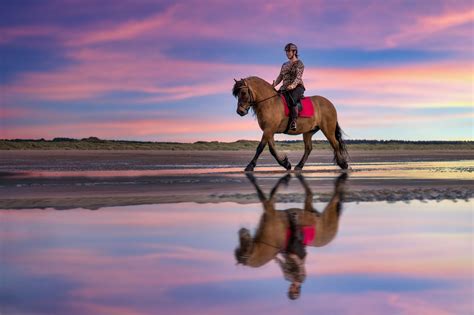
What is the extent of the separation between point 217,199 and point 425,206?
309cm

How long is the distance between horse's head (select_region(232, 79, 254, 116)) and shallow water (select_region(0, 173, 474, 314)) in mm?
10942

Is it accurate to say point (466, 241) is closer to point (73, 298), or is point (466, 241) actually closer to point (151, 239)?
point (151, 239)

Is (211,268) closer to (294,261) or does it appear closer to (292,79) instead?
(294,261)

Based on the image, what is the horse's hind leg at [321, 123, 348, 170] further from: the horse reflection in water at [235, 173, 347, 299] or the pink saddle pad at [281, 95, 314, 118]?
the horse reflection in water at [235, 173, 347, 299]

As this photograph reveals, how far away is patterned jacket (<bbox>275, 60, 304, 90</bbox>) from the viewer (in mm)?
19000

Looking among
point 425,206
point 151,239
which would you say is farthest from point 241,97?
point 151,239

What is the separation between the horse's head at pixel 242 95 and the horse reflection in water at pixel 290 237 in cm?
954

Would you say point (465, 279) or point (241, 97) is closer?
point (465, 279)

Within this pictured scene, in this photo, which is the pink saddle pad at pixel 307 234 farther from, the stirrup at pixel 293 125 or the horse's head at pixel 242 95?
the stirrup at pixel 293 125

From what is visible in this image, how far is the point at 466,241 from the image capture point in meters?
5.90

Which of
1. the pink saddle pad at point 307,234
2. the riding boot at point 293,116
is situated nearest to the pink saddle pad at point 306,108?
the riding boot at point 293,116

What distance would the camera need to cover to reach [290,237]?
19.7 ft

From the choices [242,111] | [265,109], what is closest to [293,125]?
[265,109]

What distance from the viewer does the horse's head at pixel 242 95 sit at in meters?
18.5
